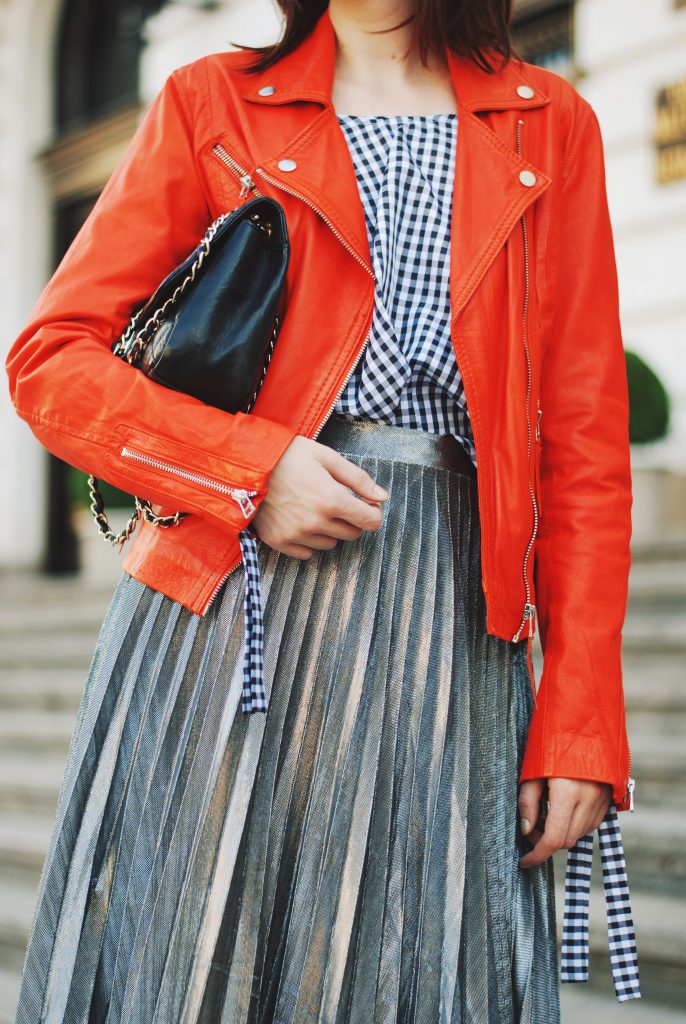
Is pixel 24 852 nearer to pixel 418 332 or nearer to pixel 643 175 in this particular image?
pixel 418 332

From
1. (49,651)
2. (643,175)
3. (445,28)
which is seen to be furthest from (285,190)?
(643,175)

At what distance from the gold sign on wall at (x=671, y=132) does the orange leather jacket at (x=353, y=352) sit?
4.75m

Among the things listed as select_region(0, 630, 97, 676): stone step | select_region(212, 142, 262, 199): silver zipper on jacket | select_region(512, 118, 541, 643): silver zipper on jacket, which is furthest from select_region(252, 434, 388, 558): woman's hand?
select_region(0, 630, 97, 676): stone step

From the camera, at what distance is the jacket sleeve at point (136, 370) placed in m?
1.28

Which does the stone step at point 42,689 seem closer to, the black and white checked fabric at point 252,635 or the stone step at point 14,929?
the stone step at point 14,929

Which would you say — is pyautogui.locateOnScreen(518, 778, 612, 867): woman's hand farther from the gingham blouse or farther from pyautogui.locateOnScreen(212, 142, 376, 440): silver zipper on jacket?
pyautogui.locateOnScreen(212, 142, 376, 440): silver zipper on jacket

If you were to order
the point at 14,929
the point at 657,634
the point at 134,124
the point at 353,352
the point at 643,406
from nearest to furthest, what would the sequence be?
the point at 353,352 < the point at 14,929 < the point at 657,634 < the point at 643,406 < the point at 134,124

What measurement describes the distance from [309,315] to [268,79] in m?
0.39

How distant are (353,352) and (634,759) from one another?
8.06ft

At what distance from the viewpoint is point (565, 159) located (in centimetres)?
156

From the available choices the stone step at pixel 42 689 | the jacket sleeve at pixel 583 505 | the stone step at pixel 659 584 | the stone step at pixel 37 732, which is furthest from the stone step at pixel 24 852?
the jacket sleeve at pixel 583 505

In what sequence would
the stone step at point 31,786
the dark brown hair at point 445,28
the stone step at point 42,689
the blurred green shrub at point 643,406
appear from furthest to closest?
the stone step at point 42,689 → the blurred green shrub at point 643,406 → the stone step at point 31,786 → the dark brown hair at point 445,28

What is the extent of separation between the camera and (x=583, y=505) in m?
1.46

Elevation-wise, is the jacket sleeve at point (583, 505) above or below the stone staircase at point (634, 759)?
above
